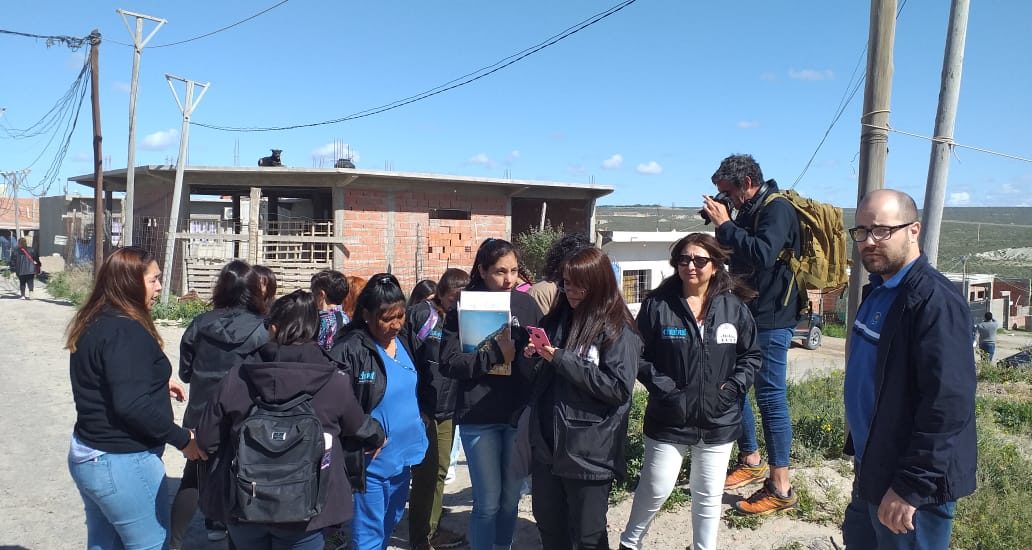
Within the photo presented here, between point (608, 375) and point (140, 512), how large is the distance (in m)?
2.05

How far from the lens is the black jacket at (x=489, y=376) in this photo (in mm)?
3363

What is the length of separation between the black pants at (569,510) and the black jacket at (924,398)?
1.16 m

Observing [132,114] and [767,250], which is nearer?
[767,250]

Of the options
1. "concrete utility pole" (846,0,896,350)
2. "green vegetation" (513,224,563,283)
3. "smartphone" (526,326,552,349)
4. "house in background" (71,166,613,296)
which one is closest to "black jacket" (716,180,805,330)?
"concrete utility pole" (846,0,896,350)

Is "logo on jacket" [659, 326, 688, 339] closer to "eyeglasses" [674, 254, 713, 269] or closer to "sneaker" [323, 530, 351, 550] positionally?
"eyeglasses" [674, 254, 713, 269]

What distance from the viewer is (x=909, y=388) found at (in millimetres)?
2355

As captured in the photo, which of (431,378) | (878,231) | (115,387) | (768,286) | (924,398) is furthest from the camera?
(768,286)

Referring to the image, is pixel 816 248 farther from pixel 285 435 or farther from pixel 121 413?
pixel 121 413

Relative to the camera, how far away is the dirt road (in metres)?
4.07

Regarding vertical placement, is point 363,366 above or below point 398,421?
above

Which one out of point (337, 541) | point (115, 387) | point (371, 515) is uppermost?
point (115, 387)

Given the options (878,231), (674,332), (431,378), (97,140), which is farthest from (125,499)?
(97,140)

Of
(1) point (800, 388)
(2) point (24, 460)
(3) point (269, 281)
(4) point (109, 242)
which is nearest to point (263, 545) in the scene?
(3) point (269, 281)

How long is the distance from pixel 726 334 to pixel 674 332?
254 millimetres
